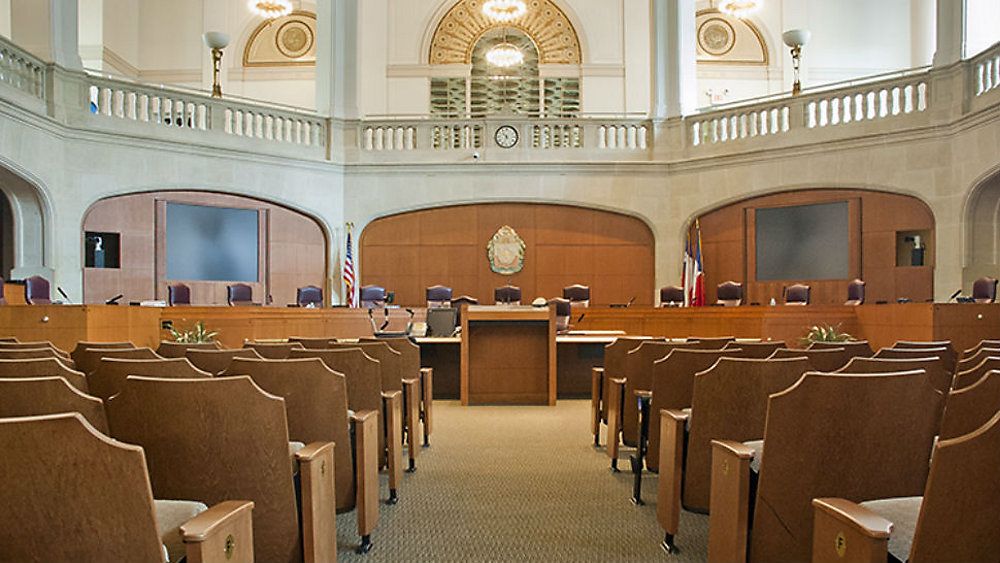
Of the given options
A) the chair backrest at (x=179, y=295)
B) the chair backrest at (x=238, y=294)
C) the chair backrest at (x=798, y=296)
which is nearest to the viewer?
the chair backrest at (x=798, y=296)

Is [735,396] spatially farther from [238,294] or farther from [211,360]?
[238,294]

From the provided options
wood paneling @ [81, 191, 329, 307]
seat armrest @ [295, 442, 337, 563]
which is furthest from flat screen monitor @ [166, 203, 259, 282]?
seat armrest @ [295, 442, 337, 563]

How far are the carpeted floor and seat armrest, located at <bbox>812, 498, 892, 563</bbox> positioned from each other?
1181mm

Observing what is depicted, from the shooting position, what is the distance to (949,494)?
55.9 inches

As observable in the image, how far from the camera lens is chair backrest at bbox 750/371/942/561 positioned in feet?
6.53

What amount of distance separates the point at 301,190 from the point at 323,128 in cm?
131

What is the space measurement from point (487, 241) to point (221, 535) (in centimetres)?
1301

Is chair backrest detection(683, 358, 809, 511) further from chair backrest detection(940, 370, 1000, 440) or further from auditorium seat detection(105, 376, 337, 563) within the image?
auditorium seat detection(105, 376, 337, 563)

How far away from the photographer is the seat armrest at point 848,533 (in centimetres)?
148

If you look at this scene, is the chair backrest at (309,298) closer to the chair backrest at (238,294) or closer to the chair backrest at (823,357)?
the chair backrest at (238,294)

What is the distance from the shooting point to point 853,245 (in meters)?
12.4

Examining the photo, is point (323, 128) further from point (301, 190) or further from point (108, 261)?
point (108, 261)

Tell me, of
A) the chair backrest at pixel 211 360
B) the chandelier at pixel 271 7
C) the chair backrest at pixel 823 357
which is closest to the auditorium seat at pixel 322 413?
the chair backrest at pixel 211 360

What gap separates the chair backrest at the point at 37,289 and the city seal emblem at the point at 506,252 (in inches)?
287
